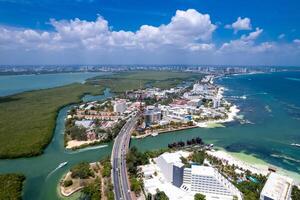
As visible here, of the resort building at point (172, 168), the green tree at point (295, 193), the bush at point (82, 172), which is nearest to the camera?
the green tree at point (295, 193)

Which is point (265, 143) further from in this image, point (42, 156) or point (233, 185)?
point (42, 156)

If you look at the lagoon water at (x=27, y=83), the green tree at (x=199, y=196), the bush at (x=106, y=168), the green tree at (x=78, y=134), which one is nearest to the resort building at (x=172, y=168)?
the green tree at (x=199, y=196)

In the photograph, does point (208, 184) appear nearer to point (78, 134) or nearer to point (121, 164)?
point (121, 164)

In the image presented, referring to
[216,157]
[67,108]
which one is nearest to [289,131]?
[216,157]

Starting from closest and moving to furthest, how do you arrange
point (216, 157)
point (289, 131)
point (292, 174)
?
point (292, 174) < point (216, 157) < point (289, 131)

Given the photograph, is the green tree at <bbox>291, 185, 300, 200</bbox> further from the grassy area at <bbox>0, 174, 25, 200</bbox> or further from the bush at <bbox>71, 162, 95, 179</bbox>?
the grassy area at <bbox>0, 174, 25, 200</bbox>

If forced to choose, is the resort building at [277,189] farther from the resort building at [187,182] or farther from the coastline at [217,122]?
the coastline at [217,122]
